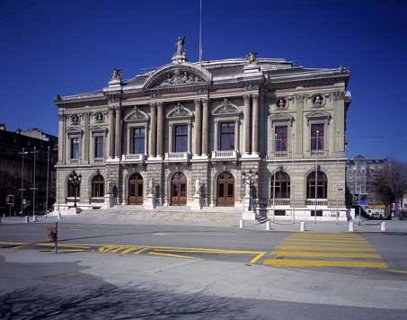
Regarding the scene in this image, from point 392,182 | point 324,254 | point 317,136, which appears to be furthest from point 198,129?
point 392,182

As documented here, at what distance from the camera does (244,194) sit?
1877 inches

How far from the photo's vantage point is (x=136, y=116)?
181ft

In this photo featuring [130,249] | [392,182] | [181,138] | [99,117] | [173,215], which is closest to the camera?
[130,249]

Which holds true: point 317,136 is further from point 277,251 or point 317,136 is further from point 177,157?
point 277,251

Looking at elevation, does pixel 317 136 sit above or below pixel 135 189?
above

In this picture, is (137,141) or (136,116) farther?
(137,141)

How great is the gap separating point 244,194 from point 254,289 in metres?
37.2

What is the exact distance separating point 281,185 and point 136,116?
21.3 metres

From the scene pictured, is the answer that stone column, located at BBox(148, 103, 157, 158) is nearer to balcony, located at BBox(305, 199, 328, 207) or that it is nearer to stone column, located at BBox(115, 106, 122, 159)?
stone column, located at BBox(115, 106, 122, 159)

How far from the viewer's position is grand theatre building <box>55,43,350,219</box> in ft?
154

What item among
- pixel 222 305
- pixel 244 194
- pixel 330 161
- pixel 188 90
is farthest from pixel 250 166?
pixel 222 305

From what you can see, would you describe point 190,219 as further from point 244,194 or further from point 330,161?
point 330,161

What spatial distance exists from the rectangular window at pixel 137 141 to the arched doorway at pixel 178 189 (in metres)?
6.65

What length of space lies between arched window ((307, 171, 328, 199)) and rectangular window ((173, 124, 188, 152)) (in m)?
16.0
